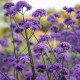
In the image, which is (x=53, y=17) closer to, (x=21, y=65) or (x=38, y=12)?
(x=38, y=12)

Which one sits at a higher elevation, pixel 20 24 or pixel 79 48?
pixel 20 24

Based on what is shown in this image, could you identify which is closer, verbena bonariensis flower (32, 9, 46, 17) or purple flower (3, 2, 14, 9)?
verbena bonariensis flower (32, 9, 46, 17)

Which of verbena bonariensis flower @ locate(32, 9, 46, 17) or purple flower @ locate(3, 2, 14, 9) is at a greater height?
purple flower @ locate(3, 2, 14, 9)

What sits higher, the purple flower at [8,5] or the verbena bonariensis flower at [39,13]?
the purple flower at [8,5]

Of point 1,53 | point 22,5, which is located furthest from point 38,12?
point 1,53

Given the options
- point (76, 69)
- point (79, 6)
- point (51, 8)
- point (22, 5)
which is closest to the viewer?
point (76, 69)

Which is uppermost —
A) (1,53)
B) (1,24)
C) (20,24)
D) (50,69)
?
(20,24)

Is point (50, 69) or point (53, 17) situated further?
point (53, 17)

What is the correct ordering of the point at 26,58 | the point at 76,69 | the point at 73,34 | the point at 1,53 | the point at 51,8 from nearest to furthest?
the point at 76,69, the point at 26,58, the point at 73,34, the point at 1,53, the point at 51,8

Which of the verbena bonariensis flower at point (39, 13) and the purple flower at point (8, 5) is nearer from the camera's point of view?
the verbena bonariensis flower at point (39, 13)

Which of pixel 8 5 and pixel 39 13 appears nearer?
pixel 39 13
